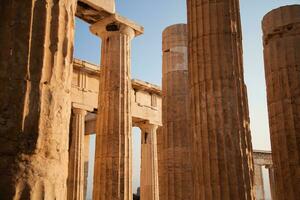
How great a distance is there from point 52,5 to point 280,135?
40.4 ft

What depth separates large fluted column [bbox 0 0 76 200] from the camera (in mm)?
4691

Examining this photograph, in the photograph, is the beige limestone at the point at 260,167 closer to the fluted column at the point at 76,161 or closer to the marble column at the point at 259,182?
the marble column at the point at 259,182

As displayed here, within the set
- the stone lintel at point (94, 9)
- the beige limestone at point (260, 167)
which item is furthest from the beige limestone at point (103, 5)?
the beige limestone at point (260, 167)

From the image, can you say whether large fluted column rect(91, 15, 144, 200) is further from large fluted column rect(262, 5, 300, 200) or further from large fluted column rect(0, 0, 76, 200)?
large fluted column rect(0, 0, 76, 200)

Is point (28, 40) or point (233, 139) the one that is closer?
point (28, 40)

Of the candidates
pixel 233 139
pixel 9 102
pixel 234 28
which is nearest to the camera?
pixel 9 102

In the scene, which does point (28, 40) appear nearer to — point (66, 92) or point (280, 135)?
point (66, 92)

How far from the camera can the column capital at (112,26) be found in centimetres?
1858

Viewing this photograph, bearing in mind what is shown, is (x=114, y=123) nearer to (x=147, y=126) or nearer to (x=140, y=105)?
(x=140, y=105)

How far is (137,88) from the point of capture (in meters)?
28.9

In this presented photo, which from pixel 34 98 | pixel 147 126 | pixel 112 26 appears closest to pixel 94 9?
pixel 112 26

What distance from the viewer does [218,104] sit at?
10672 millimetres

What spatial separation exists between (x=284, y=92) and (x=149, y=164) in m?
14.5

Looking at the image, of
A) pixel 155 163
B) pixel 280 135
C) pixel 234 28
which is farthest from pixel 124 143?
pixel 155 163
